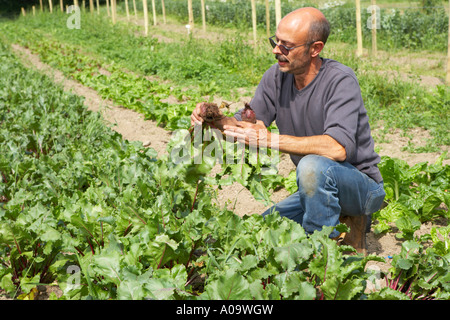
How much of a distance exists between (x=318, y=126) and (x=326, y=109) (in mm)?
170

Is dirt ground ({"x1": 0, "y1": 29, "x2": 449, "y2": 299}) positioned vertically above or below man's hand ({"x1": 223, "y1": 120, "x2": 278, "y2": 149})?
below

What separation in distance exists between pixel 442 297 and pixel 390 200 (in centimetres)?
166

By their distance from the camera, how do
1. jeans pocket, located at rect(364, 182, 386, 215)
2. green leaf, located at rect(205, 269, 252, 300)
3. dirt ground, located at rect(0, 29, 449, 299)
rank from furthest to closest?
dirt ground, located at rect(0, 29, 449, 299) < jeans pocket, located at rect(364, 182, 386, 215) < green leaf, located at rect(205, 269, 252, 300)

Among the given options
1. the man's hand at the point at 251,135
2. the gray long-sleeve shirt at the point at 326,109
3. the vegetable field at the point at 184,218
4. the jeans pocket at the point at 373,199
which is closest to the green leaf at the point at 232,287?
the vegetable field at the point at 184,218

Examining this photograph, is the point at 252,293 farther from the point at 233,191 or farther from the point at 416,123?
the point at 416,123

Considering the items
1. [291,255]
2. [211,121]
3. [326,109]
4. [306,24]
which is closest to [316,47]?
[306,24]

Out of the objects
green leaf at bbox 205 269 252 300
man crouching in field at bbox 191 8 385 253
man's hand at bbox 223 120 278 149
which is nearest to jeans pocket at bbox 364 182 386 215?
man crouching in field at bbox 191 8 385 253

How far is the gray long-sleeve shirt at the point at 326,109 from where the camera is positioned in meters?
2.77

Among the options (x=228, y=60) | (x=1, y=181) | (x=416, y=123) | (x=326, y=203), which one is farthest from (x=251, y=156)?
(x=228, y=60)

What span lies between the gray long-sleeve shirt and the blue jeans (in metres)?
0.12

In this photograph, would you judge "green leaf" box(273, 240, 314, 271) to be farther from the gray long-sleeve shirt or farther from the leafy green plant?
the leafy green plant

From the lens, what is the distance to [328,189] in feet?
9.04

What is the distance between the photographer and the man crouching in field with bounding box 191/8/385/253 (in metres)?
2.72

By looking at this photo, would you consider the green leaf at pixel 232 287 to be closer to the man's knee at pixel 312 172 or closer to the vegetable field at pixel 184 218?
the vegetable field at pixel 184 218
